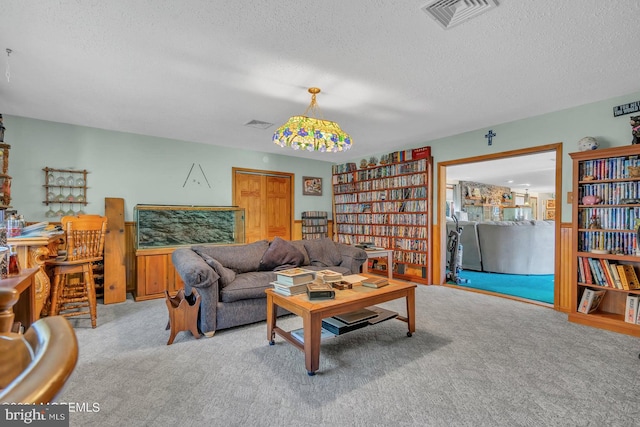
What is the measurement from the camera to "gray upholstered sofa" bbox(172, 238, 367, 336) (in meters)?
2.68

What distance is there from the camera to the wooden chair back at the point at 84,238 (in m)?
2.97

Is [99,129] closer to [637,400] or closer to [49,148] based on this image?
[49,148]

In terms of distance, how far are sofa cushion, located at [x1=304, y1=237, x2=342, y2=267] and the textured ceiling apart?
165 cm

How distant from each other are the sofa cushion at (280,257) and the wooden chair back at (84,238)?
1.67 m

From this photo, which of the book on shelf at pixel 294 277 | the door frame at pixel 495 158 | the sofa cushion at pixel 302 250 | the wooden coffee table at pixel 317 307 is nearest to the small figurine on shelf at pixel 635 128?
the door frame at pixel 495 158

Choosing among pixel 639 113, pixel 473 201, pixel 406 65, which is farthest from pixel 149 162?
pixel 473 201

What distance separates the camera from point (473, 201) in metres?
10.3

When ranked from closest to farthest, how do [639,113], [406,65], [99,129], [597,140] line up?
[406,65]
[639,113]
[597,140]
[99,129]

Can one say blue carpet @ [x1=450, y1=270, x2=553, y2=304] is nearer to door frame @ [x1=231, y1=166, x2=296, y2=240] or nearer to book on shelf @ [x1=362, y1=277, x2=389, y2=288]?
book on shelf @ [x1=362, y1=277, x2=389, y2=288]

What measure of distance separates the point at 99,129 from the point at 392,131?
4044 millimetres

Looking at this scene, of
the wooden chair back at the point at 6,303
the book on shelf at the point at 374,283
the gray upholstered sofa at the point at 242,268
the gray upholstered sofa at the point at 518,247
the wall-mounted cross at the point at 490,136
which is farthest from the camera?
the gray upholstered sofa at the point at 518,247

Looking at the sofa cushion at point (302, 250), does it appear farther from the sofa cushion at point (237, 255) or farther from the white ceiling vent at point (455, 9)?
the white ceiling vent at point (455, 9)

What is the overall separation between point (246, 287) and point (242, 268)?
0.57 meters

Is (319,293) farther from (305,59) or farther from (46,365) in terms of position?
(46,365)
